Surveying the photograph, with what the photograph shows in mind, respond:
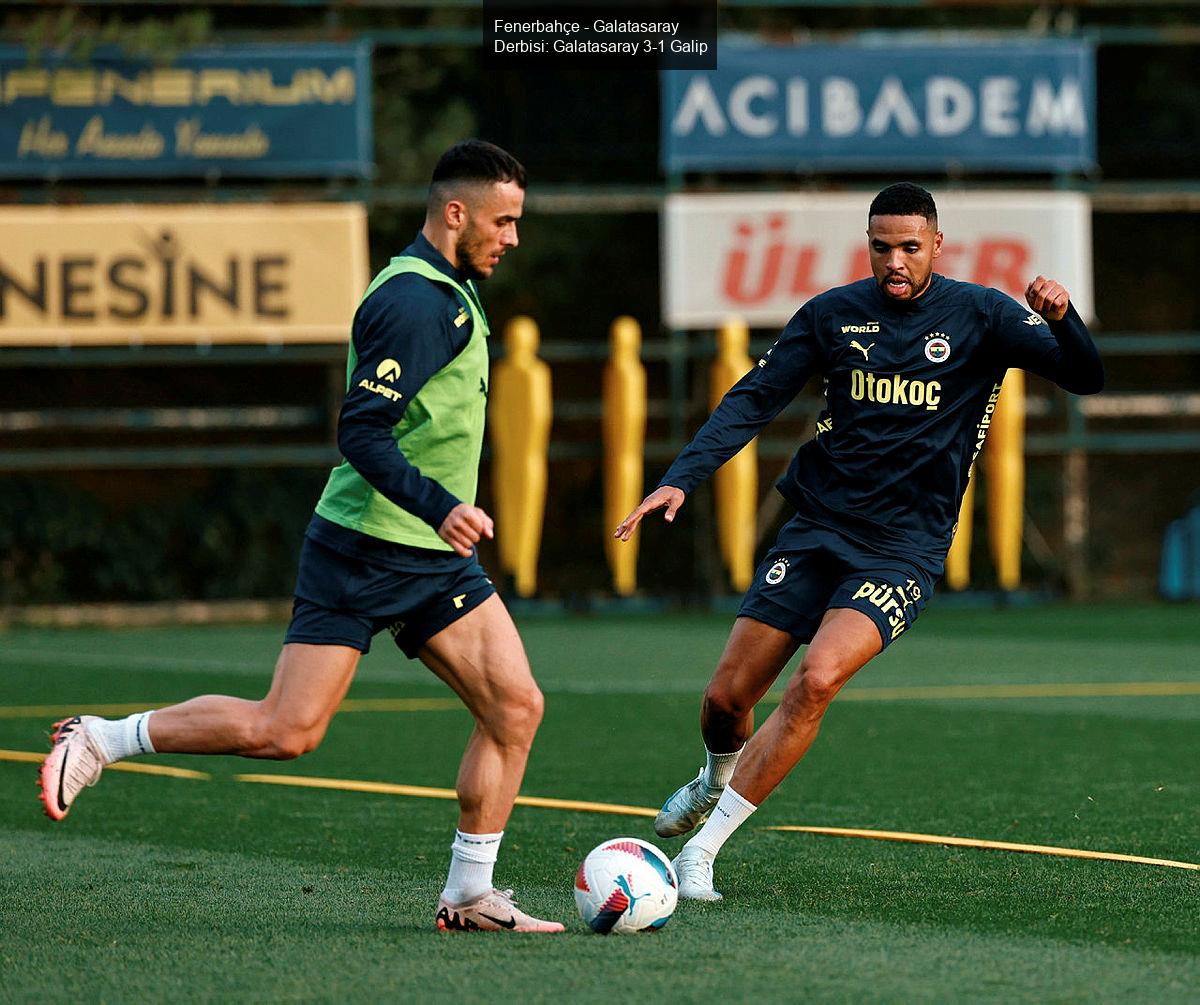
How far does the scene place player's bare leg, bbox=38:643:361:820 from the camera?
6.27 meters

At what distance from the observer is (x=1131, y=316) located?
25.2 meters

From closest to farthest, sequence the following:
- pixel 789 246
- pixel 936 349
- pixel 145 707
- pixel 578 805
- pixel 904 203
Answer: pixel 904 203
pixel 936 349
pixel 578 805
pixel 145 707
pixel 789 246

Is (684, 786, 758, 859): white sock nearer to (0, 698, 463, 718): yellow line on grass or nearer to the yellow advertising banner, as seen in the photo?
(0, 698, 463, 718): yellow line on grass

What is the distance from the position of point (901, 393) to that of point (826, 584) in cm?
70

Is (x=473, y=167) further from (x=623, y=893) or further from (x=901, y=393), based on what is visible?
(x=623, y=893)

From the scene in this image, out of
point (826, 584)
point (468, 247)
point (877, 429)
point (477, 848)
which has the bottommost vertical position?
point (477, 848)

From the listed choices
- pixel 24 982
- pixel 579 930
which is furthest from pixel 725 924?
pixel 24 982

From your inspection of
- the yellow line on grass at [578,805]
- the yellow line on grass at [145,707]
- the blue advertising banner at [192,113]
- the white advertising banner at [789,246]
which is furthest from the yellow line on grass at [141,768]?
the white advertising banner at [789,246]

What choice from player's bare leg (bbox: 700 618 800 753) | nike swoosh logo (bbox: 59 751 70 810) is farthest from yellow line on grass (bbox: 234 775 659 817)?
nike swoosh logo (bbox: 59 751 70 810)

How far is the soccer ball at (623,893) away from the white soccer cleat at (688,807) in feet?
3.59

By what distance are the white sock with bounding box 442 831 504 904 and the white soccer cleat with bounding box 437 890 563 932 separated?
0.08 ft

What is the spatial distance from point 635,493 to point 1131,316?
7.90 m

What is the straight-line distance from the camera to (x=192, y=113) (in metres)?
20.1

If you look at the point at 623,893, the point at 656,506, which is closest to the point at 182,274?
the point at 656,506
